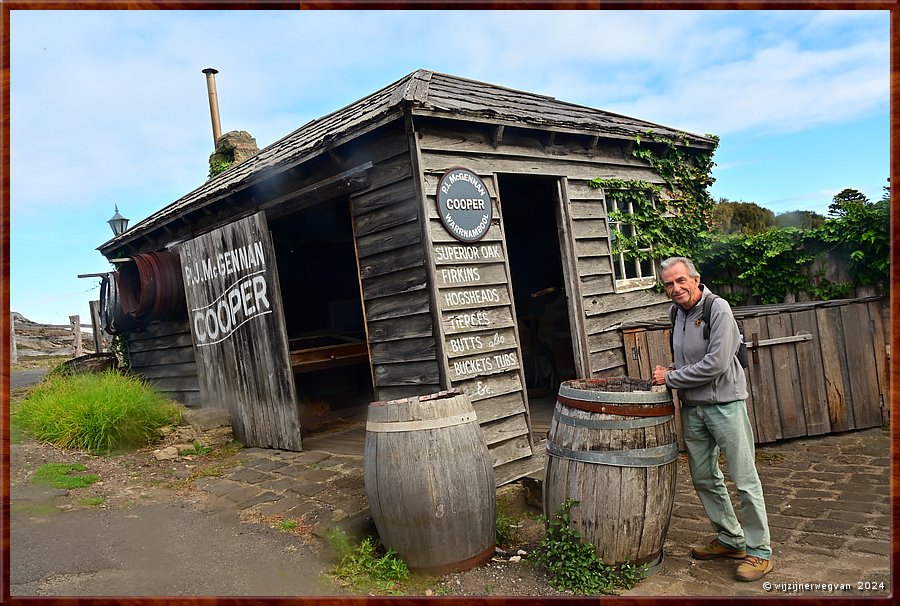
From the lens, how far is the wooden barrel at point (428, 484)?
157 inches

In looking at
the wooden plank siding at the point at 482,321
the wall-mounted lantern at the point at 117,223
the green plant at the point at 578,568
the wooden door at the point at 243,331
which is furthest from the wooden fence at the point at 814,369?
the wall-mounted lantern at the point at 117,223

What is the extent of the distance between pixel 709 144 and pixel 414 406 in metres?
7.14

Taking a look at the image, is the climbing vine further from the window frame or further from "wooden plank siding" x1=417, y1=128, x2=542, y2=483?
"wooden plank siding" x1=417, y1=128, x2=542, y2=483

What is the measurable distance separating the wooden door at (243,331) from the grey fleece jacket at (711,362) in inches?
181

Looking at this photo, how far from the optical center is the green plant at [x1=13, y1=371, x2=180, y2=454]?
294 inches

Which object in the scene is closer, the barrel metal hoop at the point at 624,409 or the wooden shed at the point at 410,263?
the barrel metal hoop at the point at 624,409

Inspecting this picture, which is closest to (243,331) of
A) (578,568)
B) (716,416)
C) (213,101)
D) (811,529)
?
(578,568)

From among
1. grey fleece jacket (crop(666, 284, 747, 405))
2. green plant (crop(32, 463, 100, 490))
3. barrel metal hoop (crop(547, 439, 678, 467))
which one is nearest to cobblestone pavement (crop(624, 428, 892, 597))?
barrel metal hoop (crop(547, 439, 678, 467))

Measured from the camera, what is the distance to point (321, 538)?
4605mm

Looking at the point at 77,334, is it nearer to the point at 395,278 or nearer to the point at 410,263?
the point at 395,278

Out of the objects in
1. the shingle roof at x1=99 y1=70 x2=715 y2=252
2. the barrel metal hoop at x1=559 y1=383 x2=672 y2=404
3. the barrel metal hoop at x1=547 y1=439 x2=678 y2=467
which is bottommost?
the barrel metal hoop at x1=547 y1=439 x2=678 y2=467

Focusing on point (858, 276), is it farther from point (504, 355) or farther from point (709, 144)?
point (504, 355)

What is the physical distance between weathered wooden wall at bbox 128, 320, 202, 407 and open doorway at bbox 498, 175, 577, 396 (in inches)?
212

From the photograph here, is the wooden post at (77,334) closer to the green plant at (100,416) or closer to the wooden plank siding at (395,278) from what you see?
the green plant at (100,416)
